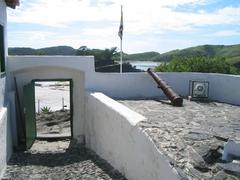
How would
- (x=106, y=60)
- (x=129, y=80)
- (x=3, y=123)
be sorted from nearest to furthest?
(x=3, y=123)
(x=129, y=80)
(x=106, y=60)

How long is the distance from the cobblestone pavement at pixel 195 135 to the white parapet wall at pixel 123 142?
221mm

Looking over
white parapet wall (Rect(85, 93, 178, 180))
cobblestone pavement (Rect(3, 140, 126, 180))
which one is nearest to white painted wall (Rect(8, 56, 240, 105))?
white parapet wall (Rect(85, 93, 178, 180))

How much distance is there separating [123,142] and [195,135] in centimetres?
201

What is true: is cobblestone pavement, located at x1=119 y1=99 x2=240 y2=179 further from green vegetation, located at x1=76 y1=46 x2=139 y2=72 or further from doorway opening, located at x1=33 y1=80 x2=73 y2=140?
green vegetation, located at x1=76 y1=46 x2=139 y2=72

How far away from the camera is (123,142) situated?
28.6ft

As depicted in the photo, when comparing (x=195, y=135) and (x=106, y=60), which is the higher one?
(x=106, y=60)

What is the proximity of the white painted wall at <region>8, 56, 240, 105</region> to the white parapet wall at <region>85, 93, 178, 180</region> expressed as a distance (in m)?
0.94

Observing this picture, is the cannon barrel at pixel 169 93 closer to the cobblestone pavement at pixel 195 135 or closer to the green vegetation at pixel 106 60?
the cobblestone pavement at pixel 195 135

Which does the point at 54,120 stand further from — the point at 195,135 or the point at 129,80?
the point at 195,135

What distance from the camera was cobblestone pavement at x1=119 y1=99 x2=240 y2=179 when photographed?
5744 millimetres

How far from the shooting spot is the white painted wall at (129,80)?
514 inches

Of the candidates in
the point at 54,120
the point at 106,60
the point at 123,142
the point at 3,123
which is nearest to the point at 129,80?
the point at 3,123

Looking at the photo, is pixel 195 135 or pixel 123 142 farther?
pixel 123 142

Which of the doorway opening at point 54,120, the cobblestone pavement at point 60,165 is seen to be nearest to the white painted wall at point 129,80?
the doorway opening at point 54,120
